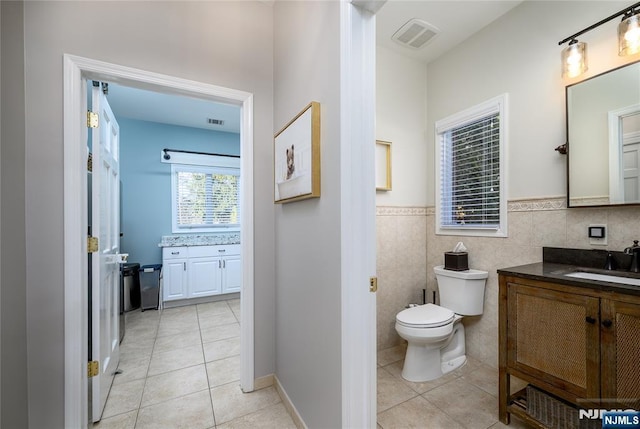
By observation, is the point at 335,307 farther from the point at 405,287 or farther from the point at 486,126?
the point at 486,126

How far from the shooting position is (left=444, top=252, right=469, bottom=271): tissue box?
2.23 metres

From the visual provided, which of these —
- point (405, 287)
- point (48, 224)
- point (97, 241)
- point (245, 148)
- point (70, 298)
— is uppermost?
point (245, 148)

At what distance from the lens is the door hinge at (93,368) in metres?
1.58

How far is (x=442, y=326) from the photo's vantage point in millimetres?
1922

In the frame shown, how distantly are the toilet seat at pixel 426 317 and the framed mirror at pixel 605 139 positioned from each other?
3.61ft

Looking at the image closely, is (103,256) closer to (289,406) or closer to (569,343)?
(289,406)

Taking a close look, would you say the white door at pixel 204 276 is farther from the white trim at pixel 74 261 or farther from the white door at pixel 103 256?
the white trim at pixel 74 261

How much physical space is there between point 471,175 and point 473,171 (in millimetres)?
38

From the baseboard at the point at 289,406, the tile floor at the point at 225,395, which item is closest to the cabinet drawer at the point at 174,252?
the tile floor at the point at 225,395

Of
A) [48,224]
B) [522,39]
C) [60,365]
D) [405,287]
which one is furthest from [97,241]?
[522,39]

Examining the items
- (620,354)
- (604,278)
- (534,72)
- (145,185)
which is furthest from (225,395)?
(145,185)

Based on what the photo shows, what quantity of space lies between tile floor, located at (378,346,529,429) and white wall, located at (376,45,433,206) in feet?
4.73

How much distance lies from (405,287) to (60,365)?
8.17ft

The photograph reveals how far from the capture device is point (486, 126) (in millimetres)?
2258
